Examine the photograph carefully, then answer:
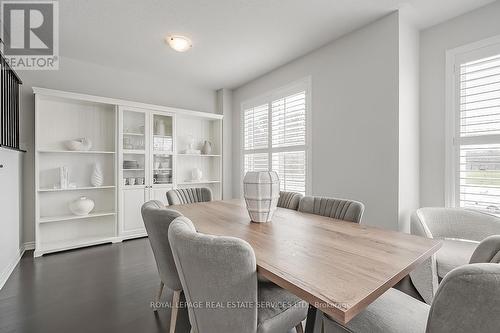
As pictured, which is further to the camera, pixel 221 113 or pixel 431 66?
pixel 221 113

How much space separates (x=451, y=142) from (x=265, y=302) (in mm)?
2498

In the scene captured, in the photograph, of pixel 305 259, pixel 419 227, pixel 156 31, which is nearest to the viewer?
pixel 305 259

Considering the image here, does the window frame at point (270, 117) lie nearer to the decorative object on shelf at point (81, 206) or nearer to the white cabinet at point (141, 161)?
the white cabinet at point (141, 161)

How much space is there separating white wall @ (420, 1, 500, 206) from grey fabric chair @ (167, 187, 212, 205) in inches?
99.7

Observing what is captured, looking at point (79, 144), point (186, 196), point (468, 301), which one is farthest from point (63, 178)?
point (468, 301)

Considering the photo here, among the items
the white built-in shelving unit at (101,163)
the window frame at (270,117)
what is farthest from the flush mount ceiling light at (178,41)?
the window frame at (270,117)

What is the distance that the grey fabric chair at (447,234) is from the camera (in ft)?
5.88

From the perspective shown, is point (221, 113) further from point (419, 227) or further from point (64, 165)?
point (419, 227)

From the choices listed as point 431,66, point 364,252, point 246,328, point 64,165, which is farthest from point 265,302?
point 64,165

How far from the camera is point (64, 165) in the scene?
340 centimetres

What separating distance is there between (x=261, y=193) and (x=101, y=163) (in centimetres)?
315

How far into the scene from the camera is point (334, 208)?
1.89 metres

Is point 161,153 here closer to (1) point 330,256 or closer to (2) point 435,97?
(1) point 330,256

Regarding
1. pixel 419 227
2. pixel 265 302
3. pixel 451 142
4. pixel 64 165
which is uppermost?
pixel 451 142
